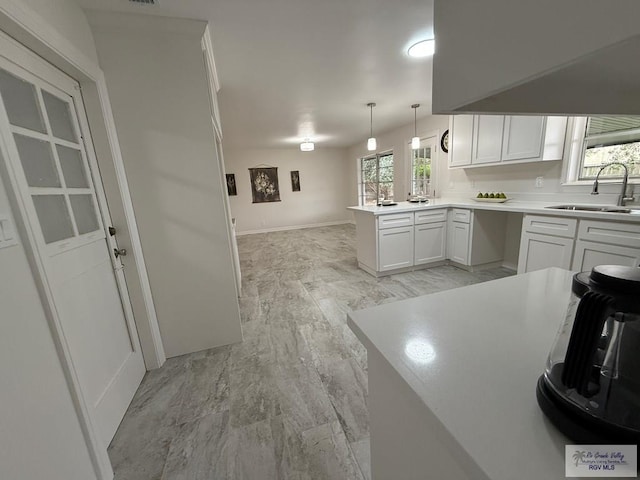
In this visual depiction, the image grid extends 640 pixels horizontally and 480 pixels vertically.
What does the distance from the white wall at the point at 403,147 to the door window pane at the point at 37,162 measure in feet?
15.6

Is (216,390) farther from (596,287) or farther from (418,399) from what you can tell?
(596,287)

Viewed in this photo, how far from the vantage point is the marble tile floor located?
126 centimetres

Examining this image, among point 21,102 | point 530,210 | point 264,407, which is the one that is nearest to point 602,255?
point 530,210

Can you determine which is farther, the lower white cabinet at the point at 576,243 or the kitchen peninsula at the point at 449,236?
the kitchen peninsula at the point at 449,236

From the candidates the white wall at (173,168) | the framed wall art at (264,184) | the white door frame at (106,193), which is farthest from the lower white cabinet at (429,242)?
the framed wall art at (264,184)

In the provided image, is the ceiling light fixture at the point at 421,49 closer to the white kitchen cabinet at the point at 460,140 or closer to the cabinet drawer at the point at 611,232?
the white kitchen cabinet at the point at 460,140

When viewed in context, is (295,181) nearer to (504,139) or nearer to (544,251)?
(504,139)

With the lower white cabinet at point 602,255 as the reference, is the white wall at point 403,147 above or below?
above

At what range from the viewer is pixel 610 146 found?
2488mm

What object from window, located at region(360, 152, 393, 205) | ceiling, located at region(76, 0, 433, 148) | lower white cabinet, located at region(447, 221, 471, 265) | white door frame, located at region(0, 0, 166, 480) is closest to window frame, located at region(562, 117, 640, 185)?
lower white cabinet, located at region(447, 221, 471, 265)

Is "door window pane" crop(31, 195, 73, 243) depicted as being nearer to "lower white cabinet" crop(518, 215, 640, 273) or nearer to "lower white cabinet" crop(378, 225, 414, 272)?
"lower white cabinet" crop(378, 225, 414, 272)

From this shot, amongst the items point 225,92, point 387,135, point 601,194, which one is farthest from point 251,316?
point 387,135

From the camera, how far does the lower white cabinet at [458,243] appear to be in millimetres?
3457

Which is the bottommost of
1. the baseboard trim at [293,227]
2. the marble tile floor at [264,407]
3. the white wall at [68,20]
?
the marble tile floor at [264,407]
